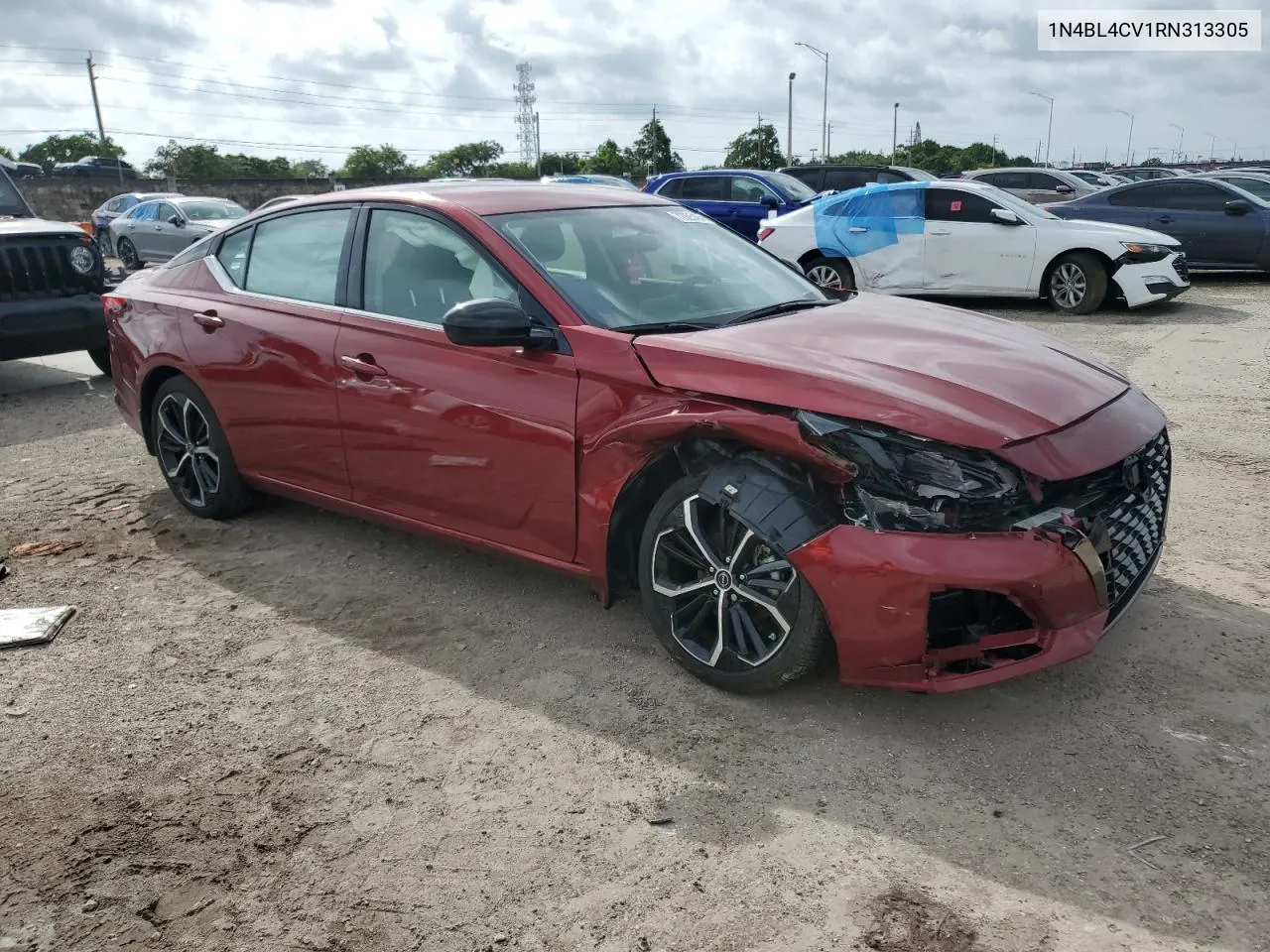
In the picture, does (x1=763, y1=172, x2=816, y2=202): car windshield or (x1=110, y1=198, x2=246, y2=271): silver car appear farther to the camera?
(x1=110, y1=198, x2=246, y2=271): silver car

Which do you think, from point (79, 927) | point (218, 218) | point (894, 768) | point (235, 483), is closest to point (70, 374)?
point (235, 483)

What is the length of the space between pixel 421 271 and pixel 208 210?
17.1 metres

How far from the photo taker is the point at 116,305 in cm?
553

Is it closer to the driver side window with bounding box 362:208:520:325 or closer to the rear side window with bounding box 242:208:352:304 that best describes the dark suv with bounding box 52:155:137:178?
the rear side window with bounding box 242:208:352:304

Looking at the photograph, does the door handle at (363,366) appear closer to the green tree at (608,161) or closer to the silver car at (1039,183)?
the silver car at (1039,183)

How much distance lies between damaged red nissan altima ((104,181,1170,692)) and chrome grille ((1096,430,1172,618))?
0.01 meters

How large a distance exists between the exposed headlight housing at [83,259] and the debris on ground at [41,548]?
4390 millimetres

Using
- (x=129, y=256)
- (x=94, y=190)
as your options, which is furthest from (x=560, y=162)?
(x=129, y=256)

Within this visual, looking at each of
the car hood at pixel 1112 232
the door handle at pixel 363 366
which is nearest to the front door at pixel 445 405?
the door handle at pixel 363 366

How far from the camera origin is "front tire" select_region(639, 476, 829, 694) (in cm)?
320

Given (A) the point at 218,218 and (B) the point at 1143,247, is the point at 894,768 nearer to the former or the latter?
(B) the point at 1143,247

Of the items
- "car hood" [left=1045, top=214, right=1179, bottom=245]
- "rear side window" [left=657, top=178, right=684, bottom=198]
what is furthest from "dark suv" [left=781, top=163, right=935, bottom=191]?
"car hood" [left=1045, top=214, right=1179, bottom=245]

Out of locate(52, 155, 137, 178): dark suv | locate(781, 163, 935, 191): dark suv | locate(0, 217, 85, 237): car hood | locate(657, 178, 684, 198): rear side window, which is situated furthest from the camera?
locate(52, 155, 137, 178): dark suv

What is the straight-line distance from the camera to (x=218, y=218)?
62.6ft
